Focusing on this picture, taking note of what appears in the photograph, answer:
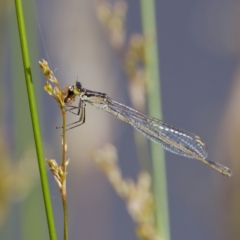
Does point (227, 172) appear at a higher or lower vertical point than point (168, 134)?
lower

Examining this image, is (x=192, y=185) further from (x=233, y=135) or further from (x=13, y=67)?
(x=13, y=67)

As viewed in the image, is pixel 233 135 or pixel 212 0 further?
pixel 212 0

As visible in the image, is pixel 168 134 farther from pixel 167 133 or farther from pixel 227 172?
pixel 227 172

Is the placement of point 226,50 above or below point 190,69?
below

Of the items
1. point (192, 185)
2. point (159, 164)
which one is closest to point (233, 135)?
point (192, 185)

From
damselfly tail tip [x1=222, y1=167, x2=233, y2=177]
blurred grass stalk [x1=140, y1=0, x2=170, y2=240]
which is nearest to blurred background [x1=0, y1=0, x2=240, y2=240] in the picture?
blurred grass stalk [x1=140, y1=0, x2=170, y2=240]

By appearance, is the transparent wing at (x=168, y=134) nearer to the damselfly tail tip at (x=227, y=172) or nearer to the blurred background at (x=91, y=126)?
the damselfly tail tip at (x=227, y=172)

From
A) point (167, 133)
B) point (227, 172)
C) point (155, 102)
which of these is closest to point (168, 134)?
point (167, 133)
